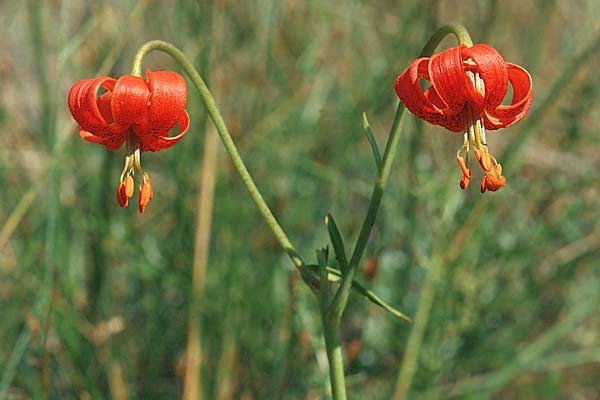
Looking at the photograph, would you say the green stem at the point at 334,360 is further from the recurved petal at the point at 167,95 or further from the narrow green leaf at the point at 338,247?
the recurved petal at the point at 167,95

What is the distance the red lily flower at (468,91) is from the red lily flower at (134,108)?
0.38 meters

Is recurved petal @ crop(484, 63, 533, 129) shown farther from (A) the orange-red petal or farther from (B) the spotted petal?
(A) the orange-red petal

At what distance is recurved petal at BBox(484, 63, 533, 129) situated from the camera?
1433 mm

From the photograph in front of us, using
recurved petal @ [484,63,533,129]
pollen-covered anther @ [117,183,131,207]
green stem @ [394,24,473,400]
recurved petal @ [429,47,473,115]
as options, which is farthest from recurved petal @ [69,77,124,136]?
green stem @ [394,24,473,400]

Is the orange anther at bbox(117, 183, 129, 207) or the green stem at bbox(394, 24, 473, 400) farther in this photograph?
the green stem at bbox(394, 24, 473, 400)

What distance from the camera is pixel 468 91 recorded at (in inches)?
55.3

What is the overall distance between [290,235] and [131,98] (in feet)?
5.02

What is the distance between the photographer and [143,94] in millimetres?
1452

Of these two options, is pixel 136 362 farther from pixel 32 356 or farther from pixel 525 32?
pixel 525 32

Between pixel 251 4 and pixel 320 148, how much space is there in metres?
0.71

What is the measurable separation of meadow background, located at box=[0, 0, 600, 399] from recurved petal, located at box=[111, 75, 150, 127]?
0.70 meters

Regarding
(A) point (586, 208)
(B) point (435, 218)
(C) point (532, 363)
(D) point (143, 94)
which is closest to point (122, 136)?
(D) point (143, 94)

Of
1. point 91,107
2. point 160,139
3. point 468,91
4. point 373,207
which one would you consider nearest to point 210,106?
point 160,139

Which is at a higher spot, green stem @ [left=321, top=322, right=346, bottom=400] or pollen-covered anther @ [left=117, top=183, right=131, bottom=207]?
pollen-covered anther @ [left=117, top=183, right=131, bottom=207]
